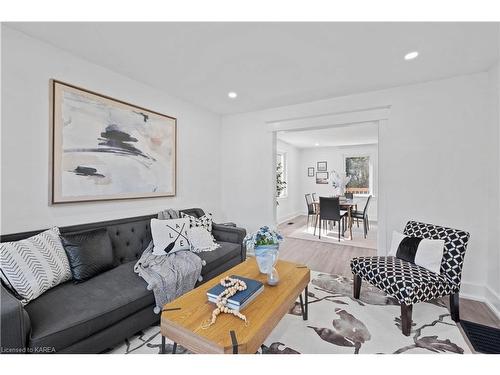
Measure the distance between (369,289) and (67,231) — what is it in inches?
121

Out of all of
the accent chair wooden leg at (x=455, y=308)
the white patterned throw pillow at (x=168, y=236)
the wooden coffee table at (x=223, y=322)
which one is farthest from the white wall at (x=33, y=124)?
the accent chair wooden leg at (x=455, y=308)

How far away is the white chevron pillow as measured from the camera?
1446mm

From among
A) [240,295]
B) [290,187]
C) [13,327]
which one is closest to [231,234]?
[240,295]

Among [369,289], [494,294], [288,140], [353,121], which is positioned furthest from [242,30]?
[288,140]

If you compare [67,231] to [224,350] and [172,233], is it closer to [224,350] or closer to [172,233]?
[172,233]

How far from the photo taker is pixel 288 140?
657 cm

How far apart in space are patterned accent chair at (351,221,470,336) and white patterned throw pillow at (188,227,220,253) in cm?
157

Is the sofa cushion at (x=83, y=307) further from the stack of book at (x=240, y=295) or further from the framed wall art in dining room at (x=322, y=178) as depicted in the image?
the framed wall art in dining room at (x=322, y=178)

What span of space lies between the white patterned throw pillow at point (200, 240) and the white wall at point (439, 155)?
85.8 inches

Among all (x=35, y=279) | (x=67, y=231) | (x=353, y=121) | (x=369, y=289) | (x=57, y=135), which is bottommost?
(x=369, y=289)

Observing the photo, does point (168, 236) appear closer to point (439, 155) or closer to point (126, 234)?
point (126, 234)

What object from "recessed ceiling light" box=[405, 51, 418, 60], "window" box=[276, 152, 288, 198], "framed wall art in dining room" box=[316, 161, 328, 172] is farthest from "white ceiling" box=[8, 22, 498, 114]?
"framed wall art in dining room" box=[316, 161, 328, 172]

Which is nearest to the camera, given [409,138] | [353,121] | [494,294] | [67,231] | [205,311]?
[205,311]

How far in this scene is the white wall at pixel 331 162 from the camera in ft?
22.8
